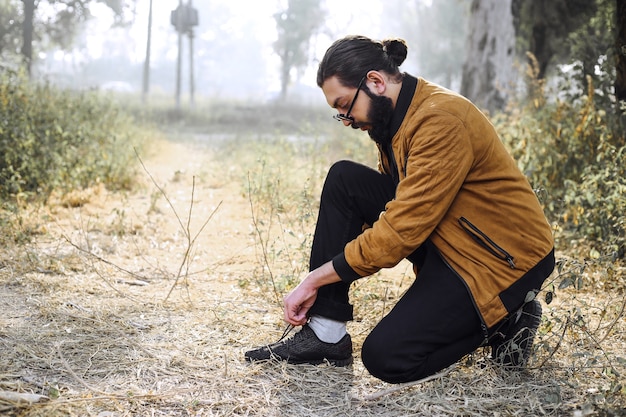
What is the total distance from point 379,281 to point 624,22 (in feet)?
8.50


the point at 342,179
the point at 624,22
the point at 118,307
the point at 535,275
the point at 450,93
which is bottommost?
the point at 118,307

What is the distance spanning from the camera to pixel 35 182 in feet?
18.1

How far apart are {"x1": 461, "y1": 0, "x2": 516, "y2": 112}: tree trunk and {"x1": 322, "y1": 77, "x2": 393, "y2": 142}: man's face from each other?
7206mm

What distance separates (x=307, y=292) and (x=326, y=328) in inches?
10.0

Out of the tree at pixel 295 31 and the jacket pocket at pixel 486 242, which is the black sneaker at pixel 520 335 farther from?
the tree at pixel 295 31

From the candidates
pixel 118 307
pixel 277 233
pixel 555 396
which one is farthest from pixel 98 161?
pixel 555 396

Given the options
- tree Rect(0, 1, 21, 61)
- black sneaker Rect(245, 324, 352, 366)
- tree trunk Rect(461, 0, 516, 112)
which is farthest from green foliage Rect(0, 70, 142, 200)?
tree Rect(0, 1, 21, 61)

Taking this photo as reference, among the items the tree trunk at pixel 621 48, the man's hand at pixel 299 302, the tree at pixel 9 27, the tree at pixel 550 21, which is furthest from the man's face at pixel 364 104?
the tree at pixel 9 27

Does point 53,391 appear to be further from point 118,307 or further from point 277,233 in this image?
point 277,233

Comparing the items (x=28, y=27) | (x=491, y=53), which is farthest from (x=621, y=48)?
(x=28, y=27)

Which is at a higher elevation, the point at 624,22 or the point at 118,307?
the point at 624,22

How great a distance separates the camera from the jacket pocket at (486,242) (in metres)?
2.29

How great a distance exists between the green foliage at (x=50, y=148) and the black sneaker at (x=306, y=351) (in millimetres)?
2981

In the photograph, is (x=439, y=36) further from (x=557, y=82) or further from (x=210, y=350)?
(x=210, y=350)
